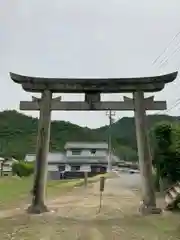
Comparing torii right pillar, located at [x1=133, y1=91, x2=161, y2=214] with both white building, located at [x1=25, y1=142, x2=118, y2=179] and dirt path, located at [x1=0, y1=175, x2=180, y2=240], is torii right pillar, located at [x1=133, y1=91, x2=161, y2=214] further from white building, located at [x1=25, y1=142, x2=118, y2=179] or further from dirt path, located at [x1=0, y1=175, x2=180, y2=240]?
white building, located at [x1=25, y1=142, x2=118, y2=179]

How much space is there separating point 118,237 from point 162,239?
1.00 meters

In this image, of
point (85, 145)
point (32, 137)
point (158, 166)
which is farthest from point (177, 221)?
point (32, 137)

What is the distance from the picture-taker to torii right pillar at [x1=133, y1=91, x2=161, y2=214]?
13001 millimetres

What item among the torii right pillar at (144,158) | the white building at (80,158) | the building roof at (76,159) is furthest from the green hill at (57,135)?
the torii right pillar at (144,158)

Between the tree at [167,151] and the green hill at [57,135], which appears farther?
the green hill at [57,135]

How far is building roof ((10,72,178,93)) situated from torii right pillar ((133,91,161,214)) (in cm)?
40

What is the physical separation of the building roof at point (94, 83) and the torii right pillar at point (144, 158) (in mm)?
403

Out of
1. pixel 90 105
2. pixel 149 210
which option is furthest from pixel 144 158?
pixel 90 105

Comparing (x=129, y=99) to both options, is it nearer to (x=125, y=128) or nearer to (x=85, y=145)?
(x=85, y=145)

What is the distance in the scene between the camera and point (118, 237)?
8.79 metres

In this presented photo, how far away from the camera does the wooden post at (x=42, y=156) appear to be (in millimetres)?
13188

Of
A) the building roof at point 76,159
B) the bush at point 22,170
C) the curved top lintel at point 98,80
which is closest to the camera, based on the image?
the curved top lintel at point 98,80

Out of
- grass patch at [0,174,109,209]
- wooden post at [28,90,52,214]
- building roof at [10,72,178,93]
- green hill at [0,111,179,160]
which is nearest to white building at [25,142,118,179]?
green hill at [0,111,179,160]

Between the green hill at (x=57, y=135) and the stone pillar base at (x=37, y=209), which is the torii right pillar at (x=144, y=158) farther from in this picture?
the green hill at (x=57, y=135)
